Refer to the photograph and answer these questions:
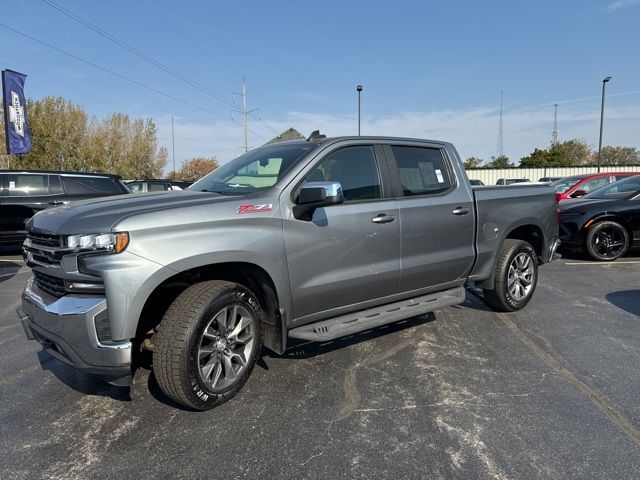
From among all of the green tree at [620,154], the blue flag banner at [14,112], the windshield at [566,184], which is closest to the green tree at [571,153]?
the green tree at [620,154]

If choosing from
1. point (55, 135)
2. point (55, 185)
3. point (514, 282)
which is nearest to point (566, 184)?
point (514, 282)

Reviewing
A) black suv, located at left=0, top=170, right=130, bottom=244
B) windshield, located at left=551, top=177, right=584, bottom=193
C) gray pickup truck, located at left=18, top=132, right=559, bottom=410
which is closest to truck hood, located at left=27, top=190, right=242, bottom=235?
gray pickup truck, located at left=18, top=132, right=559, bottom=410

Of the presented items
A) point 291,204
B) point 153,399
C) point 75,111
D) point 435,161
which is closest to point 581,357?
point 435,161

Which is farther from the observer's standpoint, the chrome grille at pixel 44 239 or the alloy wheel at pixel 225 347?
the alloy wheel at pixel 225 347

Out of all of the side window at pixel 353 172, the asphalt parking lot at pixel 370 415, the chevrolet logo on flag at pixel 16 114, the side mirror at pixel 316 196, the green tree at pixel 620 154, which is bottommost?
the asphalt parking lot at pixel 370 415

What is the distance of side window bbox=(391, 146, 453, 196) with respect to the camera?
13.3ft

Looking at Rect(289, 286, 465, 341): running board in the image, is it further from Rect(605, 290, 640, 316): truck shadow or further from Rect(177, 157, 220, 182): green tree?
Rect(177, 157, 220, 182): green tree

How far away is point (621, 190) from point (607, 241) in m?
1.20

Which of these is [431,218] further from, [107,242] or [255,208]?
[107,242]

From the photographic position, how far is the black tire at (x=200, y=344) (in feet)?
8.83

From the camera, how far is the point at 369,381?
335 centimetres

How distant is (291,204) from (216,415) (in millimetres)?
1550

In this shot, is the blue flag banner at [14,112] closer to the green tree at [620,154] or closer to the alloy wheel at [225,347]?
the alloy wheel at [225,347]

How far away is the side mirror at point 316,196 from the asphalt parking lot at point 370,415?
4.42 ft
